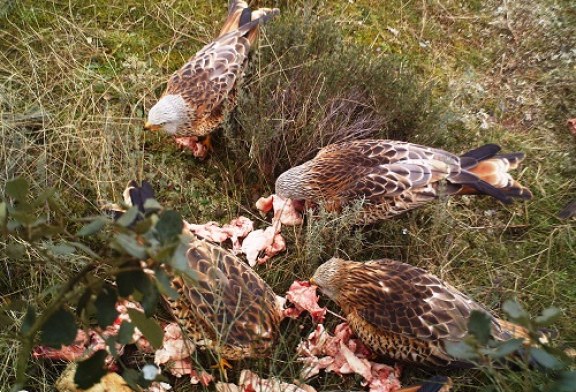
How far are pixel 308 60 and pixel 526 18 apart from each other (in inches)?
85.8

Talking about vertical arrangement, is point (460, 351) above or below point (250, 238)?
above

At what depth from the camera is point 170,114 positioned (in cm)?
353

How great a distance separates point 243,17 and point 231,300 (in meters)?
2.01

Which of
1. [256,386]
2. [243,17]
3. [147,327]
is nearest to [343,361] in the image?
[256,386]

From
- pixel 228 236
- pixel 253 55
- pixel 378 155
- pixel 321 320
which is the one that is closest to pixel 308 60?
pixel 253 55

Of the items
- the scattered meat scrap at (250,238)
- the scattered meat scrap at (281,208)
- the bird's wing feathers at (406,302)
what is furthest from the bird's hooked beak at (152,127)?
the bird's wing feathers at (406,302)

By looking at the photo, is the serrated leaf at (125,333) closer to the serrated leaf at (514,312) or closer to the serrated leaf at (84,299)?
the serrated leaf at (84,299)

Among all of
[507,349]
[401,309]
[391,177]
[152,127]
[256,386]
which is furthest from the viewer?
[152,127]

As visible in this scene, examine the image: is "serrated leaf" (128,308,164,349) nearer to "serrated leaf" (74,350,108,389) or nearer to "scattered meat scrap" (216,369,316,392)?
"serrated leaf" (74,350,108,389)

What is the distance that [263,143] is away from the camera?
140 inches

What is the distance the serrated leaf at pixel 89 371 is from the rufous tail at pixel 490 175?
96.8 inches

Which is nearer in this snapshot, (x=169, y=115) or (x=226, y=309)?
(x=226, y=309)

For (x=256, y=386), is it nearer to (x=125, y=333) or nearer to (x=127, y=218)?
(x=125, y=333)

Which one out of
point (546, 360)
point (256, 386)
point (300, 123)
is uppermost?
point (546, 360)
